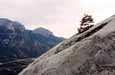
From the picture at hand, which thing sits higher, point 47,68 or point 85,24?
point 85,24

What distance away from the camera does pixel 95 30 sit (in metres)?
18.8

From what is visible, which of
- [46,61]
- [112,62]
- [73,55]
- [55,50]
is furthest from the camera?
[55,50]

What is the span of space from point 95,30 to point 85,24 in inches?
102

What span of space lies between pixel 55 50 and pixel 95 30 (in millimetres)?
2994

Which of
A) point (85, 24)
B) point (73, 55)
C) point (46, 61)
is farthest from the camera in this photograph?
point (85, 24)

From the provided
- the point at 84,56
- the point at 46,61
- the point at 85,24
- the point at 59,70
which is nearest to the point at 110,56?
the point at 84,56

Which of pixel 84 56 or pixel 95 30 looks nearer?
pixel 84 56

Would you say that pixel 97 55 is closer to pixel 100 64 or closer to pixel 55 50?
pixel 100 64

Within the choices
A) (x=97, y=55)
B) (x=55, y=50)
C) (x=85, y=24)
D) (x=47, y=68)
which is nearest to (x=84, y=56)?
(x=97, y=55)

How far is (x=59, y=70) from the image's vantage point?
1661 centimetres

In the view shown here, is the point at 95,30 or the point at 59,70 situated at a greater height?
the point at 95,30

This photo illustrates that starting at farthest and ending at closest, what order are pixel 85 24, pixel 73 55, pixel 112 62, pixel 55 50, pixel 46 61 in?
pixel 85 24 < pixel 55 50 < pixel 46 61 < pixel 73 55 < pixel 112 62

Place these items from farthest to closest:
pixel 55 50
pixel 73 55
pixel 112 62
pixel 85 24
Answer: pixel 85 24
pixel 55 50
pixel 73 55
pixel 112 62

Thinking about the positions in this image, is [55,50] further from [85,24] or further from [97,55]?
[97,55]
